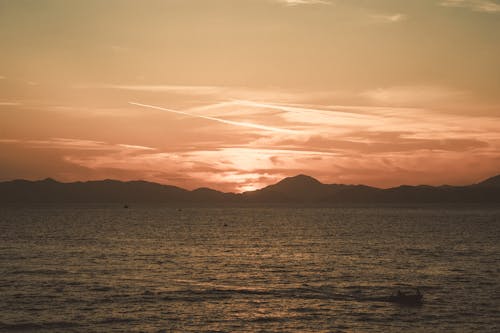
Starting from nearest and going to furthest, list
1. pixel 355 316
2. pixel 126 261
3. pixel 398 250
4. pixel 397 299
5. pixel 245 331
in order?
pixel 245 331 < pixel 355 316 < pixel 397 299 < pixel 126 261 < pixel 398 250

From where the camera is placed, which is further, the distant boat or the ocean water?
Answer: the distant boat

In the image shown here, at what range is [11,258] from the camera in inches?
3438

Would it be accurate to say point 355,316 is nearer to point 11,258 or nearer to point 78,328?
point 78,328

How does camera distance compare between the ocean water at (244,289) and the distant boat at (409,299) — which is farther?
the distant boat at (409,299)

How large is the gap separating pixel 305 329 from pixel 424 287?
78.7 feet

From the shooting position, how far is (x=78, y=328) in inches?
1737

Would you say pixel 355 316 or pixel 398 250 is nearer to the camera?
pixel 355 316

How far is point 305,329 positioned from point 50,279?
34.7 m

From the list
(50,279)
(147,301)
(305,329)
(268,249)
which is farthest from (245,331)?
(268,249)

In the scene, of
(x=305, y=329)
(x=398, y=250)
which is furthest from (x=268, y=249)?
→ (x=305, y=329)

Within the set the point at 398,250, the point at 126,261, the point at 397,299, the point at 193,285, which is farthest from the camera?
the point at 398,250

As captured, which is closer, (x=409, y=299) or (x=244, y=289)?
(x=409, y=299)

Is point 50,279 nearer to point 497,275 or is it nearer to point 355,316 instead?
point 355,316

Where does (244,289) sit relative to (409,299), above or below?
below
